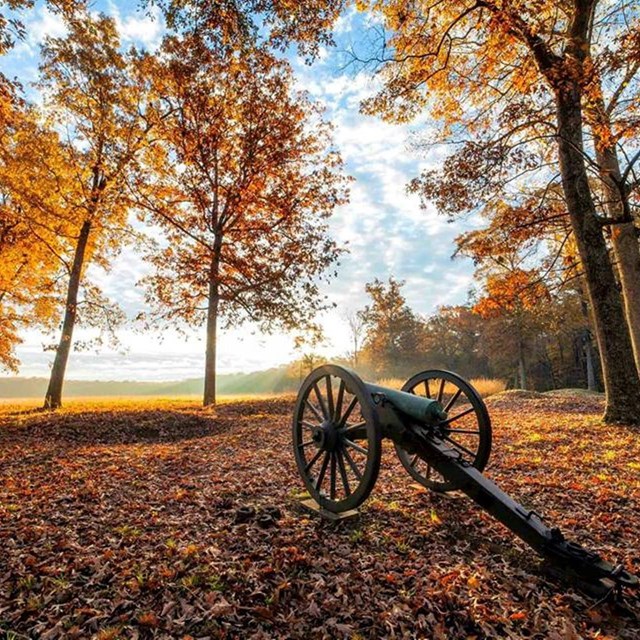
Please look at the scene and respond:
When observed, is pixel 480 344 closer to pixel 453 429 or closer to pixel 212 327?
pixel 212 327

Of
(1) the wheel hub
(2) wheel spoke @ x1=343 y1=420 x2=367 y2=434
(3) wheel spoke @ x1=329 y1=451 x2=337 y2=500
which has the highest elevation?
(2) wheel spoke @ x1=343 y1=420 x2=367 y2=434

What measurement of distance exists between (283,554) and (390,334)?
4344cm

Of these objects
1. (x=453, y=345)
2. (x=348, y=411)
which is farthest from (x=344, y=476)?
(x=453, y=345)

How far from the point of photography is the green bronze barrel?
12.5 feet

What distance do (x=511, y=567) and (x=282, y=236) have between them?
47.8 ft

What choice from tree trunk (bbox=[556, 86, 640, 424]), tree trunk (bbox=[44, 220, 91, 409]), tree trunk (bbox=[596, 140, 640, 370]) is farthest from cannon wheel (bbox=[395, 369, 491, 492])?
tree trunk (bbox=[44, 220, 91, 409])

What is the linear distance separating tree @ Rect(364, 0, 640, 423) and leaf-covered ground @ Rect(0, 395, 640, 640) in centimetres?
290

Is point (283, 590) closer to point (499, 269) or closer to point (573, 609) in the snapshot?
point (573, 609)

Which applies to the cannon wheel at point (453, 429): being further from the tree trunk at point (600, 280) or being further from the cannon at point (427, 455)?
the tree trunk at point (600, 280)

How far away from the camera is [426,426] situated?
12.8 ft

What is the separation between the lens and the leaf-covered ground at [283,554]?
2744 millimetres

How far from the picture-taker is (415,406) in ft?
12.7

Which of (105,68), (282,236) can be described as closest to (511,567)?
(282,236)

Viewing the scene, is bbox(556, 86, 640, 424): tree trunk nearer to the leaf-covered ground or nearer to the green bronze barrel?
the leaf-covered ground
